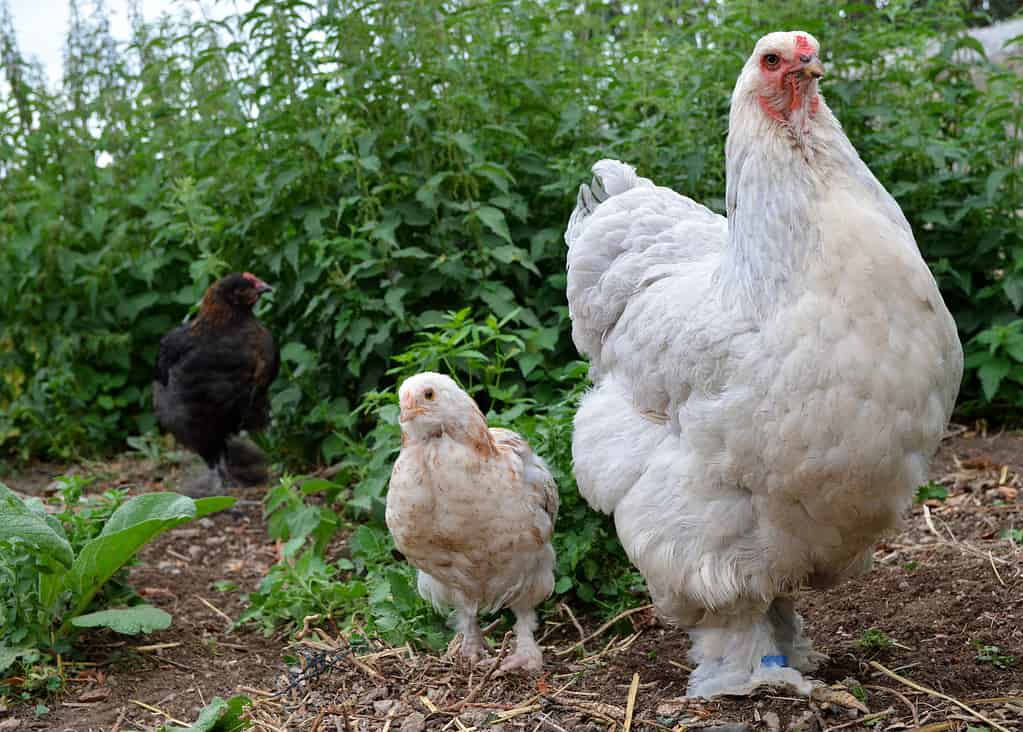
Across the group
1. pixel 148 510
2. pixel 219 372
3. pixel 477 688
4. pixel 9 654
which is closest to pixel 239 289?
pixel 219 372

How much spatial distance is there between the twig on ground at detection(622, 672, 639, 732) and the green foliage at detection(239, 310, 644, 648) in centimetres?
73

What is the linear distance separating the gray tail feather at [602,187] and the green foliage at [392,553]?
0.62 meters

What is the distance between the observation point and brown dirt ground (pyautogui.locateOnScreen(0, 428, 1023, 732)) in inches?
132

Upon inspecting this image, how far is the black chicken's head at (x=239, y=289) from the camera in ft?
20.9

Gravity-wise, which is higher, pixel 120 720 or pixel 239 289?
pixel 239 289

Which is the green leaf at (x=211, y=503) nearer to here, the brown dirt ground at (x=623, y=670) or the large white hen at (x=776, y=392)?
the brown dirt ground at (x=623, y=670)

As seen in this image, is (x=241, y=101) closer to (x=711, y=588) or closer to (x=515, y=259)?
(x=515, y=259)

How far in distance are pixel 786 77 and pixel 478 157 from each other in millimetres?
2924

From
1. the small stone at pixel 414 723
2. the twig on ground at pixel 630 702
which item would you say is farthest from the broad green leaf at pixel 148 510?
the twig on ground at pixel 630 702

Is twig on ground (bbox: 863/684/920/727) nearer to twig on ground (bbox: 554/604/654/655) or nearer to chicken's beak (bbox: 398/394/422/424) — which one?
twig on ground (bbox: 554/604/654/655)

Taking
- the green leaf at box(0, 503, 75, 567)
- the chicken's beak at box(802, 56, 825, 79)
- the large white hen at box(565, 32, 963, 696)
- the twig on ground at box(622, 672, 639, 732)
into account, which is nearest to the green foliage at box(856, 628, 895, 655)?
the large white hen at box(565, 32, 963, 696)

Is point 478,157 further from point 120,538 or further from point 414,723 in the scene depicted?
point 414,723

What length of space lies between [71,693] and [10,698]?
0.21 m

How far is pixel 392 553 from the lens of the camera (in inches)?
195
